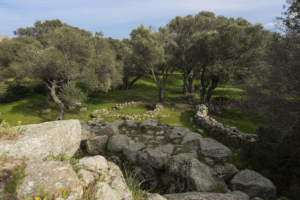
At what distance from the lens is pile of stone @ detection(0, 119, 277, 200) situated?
4.37 m

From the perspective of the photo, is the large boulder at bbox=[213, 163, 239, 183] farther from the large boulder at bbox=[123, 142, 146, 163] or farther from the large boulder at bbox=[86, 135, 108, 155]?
the large boulder at bbox=[86, 135, 108, 155]

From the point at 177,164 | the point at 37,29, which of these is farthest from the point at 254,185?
the point at 37,29

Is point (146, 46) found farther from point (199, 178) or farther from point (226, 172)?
point (199, 178)

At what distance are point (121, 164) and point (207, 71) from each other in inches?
780

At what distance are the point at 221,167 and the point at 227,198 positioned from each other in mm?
3081

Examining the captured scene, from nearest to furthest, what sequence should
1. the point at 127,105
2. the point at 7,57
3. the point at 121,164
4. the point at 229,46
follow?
the point at 121,164 < the point at 229,46 < the point at 127,105 < the point at 7,57

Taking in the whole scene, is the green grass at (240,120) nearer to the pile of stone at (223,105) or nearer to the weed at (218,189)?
the pile of stone at (223,105)

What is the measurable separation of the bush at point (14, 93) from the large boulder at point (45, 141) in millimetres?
31026

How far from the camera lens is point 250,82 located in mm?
13383

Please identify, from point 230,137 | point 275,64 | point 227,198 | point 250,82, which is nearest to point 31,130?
point 227,198

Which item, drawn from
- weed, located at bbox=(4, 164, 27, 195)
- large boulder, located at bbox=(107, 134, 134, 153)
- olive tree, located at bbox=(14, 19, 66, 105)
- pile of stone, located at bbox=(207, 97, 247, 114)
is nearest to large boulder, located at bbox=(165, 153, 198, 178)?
large boulder, located at bbox=(107, 134, 134, 153)

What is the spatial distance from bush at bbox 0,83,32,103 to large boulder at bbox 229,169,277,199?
123 ft

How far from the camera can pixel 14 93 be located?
3253 centimetres

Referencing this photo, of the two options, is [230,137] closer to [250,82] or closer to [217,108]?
[250,82]
